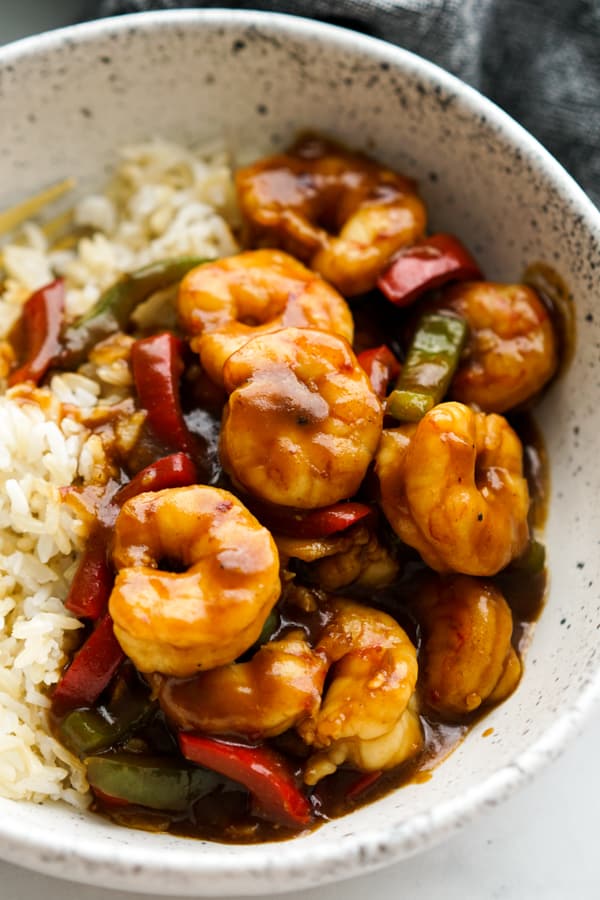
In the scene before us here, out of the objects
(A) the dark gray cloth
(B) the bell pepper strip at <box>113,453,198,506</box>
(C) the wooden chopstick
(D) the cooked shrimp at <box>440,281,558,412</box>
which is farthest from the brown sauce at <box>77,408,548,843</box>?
(A) the dark gray cloth

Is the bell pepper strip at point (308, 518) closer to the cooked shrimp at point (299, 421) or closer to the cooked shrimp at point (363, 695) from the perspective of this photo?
the cooked shrimp at point (299, 421)

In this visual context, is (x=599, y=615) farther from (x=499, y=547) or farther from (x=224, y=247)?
(x=224, y=247)

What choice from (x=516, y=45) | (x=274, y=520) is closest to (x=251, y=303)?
(x=274, y=520)

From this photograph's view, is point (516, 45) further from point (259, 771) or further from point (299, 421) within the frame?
point (259, 771)

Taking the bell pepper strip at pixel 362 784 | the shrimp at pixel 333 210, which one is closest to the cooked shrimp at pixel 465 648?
the bell pepper strip at pixel 362 784

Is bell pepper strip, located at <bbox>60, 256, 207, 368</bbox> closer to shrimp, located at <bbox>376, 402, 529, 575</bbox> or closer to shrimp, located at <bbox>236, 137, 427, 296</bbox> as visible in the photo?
shrimp, located at <bbox>236, 137, 427, 296</bbox>

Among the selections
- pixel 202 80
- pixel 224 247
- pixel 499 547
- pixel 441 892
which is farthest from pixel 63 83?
pixel 441 892
